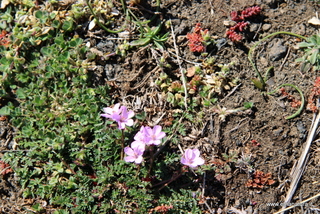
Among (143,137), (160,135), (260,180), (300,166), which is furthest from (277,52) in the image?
(143,137)

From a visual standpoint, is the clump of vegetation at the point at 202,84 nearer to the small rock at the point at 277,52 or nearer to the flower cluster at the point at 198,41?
the flower cluster at the point at 198,41

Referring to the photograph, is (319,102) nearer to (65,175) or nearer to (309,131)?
(309,131)

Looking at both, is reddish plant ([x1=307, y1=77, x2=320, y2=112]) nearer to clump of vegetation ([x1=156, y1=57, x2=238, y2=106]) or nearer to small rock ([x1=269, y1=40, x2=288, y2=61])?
small rock ([x1=269, y1=40, x2=288, y2=61])

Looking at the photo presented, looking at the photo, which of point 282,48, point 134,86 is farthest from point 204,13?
point 134,86

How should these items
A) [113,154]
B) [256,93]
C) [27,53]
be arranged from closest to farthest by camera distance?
[113,154]
[256,93]
[27,53]

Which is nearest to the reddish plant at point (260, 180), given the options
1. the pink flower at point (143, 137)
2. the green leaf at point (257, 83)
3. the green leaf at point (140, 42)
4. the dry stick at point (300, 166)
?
the dry stick at point (300, 166)

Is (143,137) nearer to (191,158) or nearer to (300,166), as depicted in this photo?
(191,158)

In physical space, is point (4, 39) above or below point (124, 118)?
above
